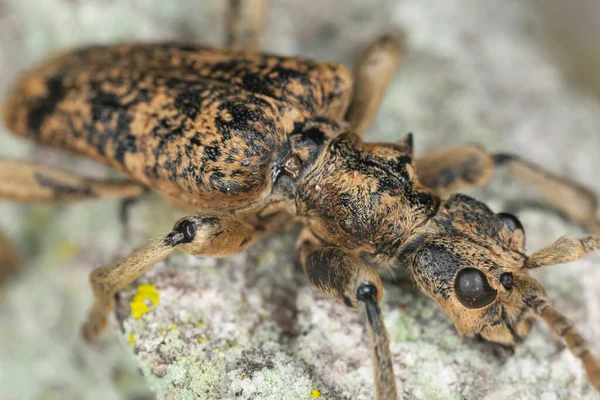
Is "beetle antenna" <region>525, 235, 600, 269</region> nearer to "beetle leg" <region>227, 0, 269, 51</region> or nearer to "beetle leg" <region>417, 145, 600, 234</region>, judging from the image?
"beetle leg" <region>417, 145, 600, 234</region>

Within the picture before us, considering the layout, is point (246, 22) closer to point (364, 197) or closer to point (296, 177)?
point (296, 177)

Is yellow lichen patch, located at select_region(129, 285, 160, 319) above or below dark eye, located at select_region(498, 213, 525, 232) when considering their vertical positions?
below

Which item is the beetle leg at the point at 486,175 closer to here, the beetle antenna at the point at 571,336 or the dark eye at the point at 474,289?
the dark eye at the point at 474,289

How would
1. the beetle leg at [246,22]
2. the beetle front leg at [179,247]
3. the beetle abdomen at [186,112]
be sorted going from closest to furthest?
the beetle front leg at [179,247] < the beetle abdomen at [186,112] < the beetle leg at [246,22]

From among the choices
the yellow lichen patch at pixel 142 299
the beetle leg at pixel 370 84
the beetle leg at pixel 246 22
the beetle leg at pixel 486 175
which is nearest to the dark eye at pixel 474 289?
the beetle leg at pixel 486 175

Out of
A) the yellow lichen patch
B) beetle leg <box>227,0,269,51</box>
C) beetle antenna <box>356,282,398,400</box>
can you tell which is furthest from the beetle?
beetle leg <box>227,0,269,51</box>

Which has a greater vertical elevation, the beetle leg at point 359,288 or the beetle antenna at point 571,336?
the beetle antenna at point 571,336

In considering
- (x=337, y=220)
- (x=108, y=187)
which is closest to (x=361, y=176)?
(x=337, y=220)
